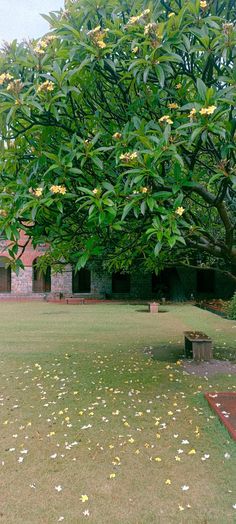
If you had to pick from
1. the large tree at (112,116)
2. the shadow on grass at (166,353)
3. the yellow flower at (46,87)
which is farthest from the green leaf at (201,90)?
the shadow on grass at (166,353)

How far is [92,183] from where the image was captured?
6035 millimetres

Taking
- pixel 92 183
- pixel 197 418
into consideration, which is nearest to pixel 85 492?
pixel 197 418

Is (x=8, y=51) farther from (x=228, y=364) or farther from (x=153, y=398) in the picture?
(x=228, y=364)

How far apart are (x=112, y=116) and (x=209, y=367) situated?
566 cm

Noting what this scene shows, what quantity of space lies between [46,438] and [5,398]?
2.03 metres

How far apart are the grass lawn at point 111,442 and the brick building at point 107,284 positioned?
80.6ft

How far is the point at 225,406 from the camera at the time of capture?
6.44 m

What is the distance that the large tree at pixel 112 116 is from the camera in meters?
4.74

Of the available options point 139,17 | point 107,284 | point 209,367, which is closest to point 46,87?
point 139,17

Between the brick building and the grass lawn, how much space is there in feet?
80.6

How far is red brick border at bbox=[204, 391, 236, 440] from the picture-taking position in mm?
5653

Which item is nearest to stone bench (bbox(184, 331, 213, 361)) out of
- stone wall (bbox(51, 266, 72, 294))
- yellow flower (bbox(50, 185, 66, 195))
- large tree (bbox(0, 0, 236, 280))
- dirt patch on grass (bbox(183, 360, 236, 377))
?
dirt patch on grass (bbox(183, 360, 236, 377))

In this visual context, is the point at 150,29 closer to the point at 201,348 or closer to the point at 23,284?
the point at 201,348

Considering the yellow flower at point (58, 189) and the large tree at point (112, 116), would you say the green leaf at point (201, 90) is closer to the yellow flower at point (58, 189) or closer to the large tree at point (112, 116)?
the large tree at point (112, 116)
